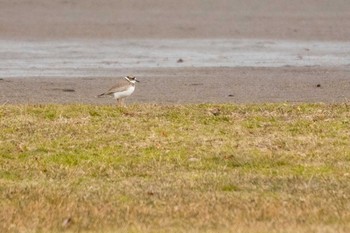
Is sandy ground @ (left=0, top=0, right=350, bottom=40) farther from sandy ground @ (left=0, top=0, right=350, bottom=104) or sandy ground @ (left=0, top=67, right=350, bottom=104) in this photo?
sandy ground @ (left=0, top=67, right=350, bottom=104)

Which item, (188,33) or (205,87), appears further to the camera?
(188,33)

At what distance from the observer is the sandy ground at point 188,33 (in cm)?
1586

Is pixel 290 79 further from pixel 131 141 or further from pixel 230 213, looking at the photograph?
pixel 230 213

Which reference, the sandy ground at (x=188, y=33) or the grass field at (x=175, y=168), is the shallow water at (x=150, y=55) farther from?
the grass field at (x=175, y=168)

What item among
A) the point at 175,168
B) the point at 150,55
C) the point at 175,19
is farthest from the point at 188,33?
the point at 175,168

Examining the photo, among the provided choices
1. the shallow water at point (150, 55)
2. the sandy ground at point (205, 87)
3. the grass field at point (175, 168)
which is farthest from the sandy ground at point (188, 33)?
the grass field at point (175, 168)

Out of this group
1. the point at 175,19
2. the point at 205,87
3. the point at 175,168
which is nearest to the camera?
the point at 175,168

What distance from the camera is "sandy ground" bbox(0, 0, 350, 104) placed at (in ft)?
52.0

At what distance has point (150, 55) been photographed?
21094 mm

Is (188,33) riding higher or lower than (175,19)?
lower

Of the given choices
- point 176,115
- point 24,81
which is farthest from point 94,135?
point 24,81

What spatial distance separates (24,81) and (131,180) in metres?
7.70

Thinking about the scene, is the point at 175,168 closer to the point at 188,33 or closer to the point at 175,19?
the point at 188,33

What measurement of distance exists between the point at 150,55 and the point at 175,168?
1099cm
